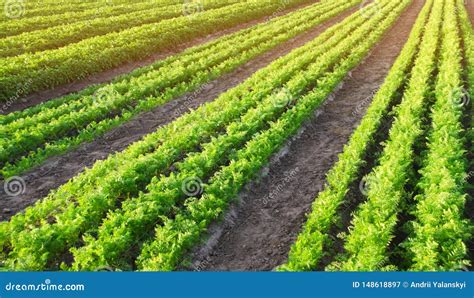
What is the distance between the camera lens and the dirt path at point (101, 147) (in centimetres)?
1006

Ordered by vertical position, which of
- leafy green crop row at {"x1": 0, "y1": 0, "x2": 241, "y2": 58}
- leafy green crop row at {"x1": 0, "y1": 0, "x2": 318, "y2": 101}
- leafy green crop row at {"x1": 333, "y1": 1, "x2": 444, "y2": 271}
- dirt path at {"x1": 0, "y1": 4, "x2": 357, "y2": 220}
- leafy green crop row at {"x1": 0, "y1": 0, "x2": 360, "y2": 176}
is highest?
leafy green crop row at {"x1": 0, "y1": 0, "x2": 241, "y2": 58}

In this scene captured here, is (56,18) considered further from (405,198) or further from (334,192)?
(405,198)

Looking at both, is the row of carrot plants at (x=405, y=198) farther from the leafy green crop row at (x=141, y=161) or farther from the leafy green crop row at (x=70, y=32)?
the leafy green crop row at (x=70, y=32)

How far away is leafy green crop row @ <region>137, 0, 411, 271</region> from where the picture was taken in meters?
7.57

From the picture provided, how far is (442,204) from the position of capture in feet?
26.7

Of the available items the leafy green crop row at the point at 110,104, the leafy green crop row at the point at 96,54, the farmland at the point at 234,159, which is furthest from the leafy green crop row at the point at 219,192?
the leafy green crop row at the point at 96,54

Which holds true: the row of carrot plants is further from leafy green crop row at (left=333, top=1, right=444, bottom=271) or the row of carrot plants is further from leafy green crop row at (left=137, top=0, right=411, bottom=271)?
leafy green crop row at (left=137, top=0, right=411, bottom=271)

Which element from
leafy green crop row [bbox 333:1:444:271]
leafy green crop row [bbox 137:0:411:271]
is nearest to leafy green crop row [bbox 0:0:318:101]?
leafy green crop row [bbox 137:0:411:271]

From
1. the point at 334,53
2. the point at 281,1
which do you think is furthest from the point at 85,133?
the point at 281,1

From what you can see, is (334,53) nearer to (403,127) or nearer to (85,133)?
(403,127)

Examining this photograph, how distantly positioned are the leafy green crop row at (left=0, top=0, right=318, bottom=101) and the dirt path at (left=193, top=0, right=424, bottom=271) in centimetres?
1075

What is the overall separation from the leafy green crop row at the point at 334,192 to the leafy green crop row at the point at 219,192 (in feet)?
5.64

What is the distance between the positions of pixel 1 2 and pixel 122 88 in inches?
956

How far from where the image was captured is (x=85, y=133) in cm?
1305
